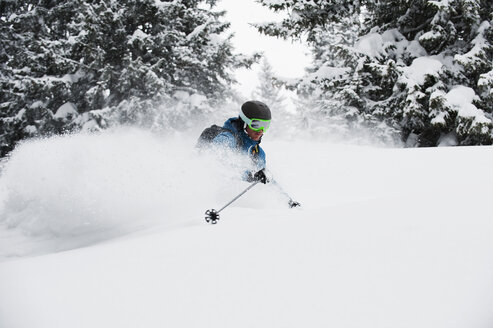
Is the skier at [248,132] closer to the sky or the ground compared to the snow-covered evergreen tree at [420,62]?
closer to the ground

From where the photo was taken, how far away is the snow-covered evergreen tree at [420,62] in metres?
8.85

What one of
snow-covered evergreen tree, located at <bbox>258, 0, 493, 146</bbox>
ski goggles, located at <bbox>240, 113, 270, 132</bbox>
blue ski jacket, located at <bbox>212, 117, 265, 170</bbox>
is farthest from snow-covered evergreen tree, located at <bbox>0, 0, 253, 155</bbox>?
ski goggles, located at <bbox>240, 113, 270, 132</bbox>

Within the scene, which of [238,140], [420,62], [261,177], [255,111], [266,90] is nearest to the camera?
[261,177]

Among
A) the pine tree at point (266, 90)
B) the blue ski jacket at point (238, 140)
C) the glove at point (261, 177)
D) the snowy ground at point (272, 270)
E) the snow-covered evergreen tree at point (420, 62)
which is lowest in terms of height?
the snowy ground at point (272, 270)

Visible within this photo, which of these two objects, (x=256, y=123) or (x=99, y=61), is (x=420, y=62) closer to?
(x=256, y=123)

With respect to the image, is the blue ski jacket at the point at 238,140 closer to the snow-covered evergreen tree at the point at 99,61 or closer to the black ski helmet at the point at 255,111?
the black ski helmet at the point at 255,111

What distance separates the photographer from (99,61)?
13203 mm

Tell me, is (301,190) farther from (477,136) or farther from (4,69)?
(4,69)

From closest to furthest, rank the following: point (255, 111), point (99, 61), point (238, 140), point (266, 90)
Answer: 1. point (255, 111)
2. point (238, 140)
3. point (99, 61)
4. point (266, 90)

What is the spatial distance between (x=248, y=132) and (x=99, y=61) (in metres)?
10.5

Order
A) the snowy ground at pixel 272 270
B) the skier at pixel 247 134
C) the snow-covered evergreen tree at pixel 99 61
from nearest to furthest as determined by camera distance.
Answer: the snowy ground at pixel 272 270
the skier at pixel 247 134
the snow-covered evergreen tree at pixel 99 61

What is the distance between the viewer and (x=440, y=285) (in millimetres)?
1615

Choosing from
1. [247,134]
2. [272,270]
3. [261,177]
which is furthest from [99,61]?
[272,270]

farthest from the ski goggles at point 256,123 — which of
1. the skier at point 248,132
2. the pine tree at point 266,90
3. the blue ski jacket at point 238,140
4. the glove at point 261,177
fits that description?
the pine tree at point 266,90
